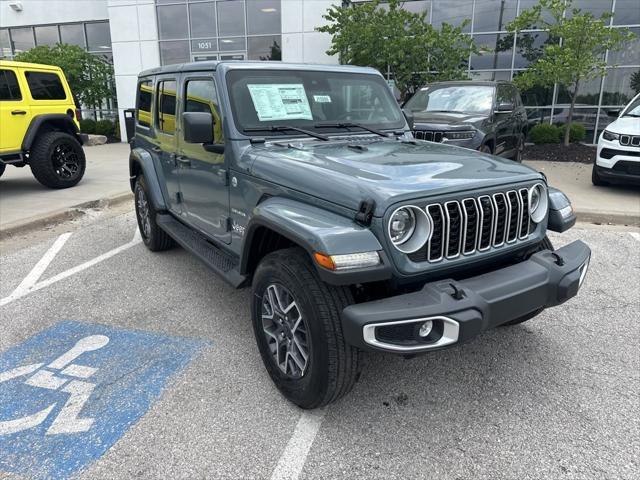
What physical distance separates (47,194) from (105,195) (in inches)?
43.9

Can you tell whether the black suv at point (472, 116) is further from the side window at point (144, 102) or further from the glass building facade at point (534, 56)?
the glass building facade at point (534, 56)

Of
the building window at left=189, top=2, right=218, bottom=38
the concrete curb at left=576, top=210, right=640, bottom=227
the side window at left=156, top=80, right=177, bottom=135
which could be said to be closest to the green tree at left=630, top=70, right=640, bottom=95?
the concrete curb at left=576, top=210, right=640, bottom=227

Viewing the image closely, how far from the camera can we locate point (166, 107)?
4641mm

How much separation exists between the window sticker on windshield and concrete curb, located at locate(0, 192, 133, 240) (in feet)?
15.1

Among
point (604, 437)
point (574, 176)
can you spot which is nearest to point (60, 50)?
point (574, 176)


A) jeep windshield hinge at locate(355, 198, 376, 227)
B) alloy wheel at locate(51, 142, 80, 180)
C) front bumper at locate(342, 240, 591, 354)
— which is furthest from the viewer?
alloy wheel at locate(51, 142, 80, 180)

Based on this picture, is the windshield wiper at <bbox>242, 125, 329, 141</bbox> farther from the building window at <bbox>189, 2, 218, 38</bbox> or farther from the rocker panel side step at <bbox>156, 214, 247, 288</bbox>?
the building window at <bbox>189, 2, 218, 38</bbox>

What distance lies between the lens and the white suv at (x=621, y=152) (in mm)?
7727

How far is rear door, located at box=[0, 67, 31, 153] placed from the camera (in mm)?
7855

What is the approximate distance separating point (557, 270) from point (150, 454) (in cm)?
233

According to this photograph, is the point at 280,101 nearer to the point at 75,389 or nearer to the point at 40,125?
the point at 75,389

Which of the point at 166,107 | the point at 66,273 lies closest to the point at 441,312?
the point at 166,107

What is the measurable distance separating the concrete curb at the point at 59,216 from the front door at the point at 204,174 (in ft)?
11.1

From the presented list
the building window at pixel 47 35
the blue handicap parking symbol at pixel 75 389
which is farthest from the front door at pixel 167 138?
the building window at pixel 47 35
